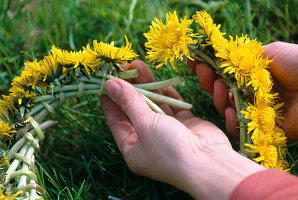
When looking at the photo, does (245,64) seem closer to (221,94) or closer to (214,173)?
(221,94)

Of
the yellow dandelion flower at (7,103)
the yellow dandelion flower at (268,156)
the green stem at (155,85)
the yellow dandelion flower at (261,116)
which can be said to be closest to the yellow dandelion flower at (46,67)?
the yellow dandelion flower at (7,103)

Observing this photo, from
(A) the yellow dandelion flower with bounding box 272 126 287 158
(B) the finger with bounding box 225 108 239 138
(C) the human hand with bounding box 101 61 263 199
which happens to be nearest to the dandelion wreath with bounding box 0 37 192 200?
(C) the human hand with bounding box 101 61 263 199

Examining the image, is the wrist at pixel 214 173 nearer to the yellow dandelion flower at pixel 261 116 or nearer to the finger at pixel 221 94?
the yellow dandelion flower at pixel 261 116

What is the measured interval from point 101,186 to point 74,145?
14.9 inches

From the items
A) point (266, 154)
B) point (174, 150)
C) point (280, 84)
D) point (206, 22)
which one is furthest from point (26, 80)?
point (280, 84)

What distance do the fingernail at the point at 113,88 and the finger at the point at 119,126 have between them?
0.16 m

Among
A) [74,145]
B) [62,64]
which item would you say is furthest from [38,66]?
[74,145]

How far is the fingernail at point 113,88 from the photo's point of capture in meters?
1.32

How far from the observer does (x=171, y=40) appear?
1282 millimetres

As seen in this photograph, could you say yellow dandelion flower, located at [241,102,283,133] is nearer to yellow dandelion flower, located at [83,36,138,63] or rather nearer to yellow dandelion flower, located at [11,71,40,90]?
yellow dandelion flower, located at [83,36,138,63]

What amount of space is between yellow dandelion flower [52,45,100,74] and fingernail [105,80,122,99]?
0.10 meters

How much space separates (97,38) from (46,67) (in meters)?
0.81

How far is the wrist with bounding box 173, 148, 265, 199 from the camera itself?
105 cm

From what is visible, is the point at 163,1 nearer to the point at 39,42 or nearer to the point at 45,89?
the point at 39,42
